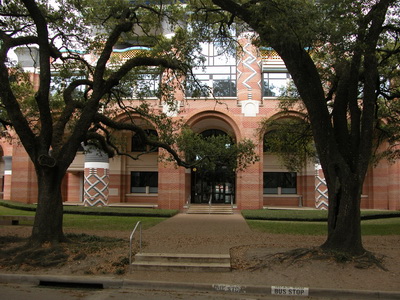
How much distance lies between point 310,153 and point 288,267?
10.2 meters

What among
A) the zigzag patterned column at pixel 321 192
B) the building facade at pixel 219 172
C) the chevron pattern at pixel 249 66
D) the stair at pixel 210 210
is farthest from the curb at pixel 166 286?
the zigzag patterned column at pixel 321 192

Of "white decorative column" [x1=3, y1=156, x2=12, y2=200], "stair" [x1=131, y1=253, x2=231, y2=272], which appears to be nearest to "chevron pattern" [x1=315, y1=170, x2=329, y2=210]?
"stair" [x1=131, y1=253, x2=231, y2=272]

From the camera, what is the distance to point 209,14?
1197cm

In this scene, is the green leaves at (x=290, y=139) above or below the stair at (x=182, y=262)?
above

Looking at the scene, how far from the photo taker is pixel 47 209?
30.5 ft

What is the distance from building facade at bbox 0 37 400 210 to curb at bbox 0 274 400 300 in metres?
13.9

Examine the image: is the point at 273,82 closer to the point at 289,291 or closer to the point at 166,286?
the point at 289,291

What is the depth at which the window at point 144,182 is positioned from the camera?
30.6 m

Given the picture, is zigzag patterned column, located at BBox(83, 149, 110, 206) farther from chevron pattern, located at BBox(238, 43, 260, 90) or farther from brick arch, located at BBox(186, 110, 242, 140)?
chevron pattern, located at BBox(238, 43, 260, 90)

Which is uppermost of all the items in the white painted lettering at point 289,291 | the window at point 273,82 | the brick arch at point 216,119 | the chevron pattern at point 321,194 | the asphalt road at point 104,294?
the window at point 273,82

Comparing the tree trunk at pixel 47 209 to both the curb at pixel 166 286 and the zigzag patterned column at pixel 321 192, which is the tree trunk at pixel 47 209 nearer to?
the curb at pixel 166 286

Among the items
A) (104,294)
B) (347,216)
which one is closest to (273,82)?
(347,216)

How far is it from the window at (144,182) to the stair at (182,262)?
22515 millimetres

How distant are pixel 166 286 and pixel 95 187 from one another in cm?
2048
